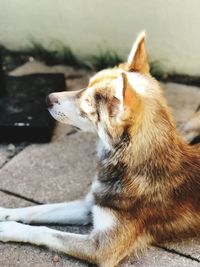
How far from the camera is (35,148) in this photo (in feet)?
14.9

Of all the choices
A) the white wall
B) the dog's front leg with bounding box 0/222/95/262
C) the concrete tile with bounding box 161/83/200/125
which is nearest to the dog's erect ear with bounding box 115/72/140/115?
the dog's front leg with bounding box 0/222/95/262

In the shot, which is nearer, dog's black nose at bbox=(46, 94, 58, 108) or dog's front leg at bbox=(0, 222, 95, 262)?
dog's front leg at bbox=(0, 222, 95, 262)

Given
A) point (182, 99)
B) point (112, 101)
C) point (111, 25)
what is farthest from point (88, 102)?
point (111, 25)

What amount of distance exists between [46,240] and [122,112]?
3.49 ft

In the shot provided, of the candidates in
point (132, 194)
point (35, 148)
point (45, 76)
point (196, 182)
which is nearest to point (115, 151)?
point (132, 194)

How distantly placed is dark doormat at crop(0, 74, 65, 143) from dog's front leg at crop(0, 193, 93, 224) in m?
1.00

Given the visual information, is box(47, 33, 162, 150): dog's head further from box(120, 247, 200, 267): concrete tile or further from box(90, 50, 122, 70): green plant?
box(90, 50, 122, 70): green plant

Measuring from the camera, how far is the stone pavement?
339 cm

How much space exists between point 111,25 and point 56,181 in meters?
2.17

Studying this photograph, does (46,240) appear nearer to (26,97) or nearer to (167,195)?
(167,195)

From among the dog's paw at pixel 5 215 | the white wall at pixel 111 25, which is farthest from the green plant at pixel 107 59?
the dog's paw at pixel 5 215

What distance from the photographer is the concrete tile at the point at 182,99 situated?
4.92 m

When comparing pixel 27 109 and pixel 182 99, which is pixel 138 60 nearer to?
pixel 27 109

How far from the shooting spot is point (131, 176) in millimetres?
3215
